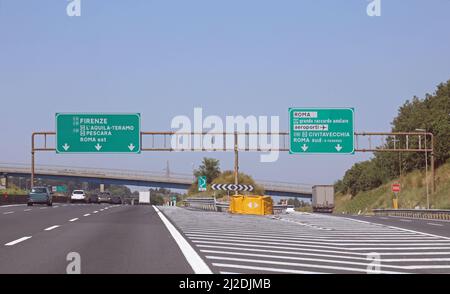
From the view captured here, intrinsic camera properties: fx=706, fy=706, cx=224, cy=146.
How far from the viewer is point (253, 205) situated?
125 feet

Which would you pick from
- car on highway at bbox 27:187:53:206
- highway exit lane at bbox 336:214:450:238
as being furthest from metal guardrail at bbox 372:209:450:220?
car on highway at bbox 27:187:53:206

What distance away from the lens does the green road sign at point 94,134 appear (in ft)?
164

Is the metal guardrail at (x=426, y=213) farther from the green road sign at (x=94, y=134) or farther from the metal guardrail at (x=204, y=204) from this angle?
A: the green road sign at (x=94, y=134)

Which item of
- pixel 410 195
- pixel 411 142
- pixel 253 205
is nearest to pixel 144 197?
pixel 411 142

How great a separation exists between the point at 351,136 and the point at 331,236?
29410 mm

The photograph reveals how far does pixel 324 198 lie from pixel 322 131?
33207 millimetres

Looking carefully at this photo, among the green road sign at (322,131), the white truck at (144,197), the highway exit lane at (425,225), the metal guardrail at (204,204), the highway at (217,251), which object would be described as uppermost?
the green road sign at (322,131)

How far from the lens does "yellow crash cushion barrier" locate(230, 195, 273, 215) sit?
37766mm

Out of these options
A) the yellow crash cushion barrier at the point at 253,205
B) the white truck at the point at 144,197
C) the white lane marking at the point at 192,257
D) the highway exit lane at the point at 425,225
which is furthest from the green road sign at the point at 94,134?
the white truck at the point at 144,197

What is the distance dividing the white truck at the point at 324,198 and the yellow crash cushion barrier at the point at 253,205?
1600 inches

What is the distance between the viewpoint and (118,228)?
2105cm

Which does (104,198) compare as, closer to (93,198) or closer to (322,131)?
(93,198)
